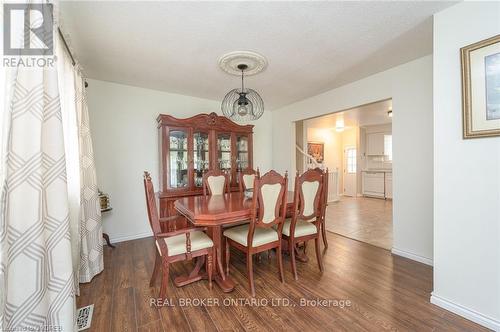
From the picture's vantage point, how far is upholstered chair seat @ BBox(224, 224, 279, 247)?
1.94m

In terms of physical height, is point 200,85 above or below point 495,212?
above

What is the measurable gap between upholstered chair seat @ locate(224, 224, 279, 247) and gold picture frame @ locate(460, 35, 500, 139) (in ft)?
5.51

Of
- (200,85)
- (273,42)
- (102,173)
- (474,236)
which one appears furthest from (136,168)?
(474,236)

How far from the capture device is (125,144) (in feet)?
10.5

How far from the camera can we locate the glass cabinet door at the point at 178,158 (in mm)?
3242

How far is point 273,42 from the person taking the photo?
6.66 feet

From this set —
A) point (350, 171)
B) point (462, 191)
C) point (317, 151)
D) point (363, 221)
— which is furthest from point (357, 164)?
point (462, 191)

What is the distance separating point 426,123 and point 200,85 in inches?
114

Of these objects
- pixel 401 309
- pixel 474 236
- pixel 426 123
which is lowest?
pixel 401 309

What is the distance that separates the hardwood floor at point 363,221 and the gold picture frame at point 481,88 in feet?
6.18

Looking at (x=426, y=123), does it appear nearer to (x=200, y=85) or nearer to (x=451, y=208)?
(x=451, y=208)

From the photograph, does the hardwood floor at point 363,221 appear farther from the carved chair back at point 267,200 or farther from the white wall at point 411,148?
the carved chair back at point 267,200

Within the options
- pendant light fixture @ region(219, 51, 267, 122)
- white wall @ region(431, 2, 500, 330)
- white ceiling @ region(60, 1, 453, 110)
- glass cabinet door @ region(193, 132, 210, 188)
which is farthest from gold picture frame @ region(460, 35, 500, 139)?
glass cabinet door @ region(193, 132, 210, 188)

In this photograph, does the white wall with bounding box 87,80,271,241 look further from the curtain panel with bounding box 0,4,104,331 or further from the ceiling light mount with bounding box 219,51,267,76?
A: the curtain panel with bounding box 0,4,104,331
